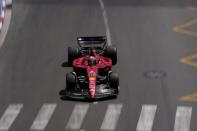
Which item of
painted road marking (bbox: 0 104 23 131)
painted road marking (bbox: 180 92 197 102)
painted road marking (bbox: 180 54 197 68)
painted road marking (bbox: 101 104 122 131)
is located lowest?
painted road marking (bbox: 180 92 197 102)

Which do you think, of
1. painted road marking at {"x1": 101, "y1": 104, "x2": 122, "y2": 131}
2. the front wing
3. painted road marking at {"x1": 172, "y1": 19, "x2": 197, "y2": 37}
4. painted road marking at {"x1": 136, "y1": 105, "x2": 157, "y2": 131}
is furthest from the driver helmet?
painted road marking at {"x1": 172, "y1": 19, "x2": 197, "y2": 37}

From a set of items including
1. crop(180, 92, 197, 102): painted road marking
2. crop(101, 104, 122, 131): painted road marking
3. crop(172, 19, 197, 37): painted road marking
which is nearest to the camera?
crop(101, 104, 122, 131): painted road marking

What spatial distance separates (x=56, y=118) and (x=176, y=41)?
32.7 ft

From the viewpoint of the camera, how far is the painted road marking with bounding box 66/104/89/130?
21969mm

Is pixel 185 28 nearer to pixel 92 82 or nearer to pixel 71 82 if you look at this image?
pixel 92 82

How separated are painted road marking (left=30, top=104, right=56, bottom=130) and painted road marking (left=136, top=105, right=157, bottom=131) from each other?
3741 mm

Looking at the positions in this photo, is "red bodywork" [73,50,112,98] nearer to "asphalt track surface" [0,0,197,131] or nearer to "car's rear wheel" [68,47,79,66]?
"asphalt track surface" [0,0,197,131]

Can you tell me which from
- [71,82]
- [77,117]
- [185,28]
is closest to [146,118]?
[77,117]

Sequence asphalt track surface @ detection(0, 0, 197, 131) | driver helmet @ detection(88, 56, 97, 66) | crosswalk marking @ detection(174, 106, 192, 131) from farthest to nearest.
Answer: driver helmet @ detection(88, 56, 97, 66) < asphalt track surface @ detection(0, 0, 197, 131) < crosswalk marking @ detection(174, 106, 192, 131)

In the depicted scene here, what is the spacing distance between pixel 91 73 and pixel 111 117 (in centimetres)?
264

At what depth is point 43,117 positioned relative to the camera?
74.8ft

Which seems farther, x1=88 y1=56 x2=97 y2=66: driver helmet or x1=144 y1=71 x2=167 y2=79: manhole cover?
x1=144 y1=71 x2=167 y2=79: manhole cover

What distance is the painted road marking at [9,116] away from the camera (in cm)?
2223

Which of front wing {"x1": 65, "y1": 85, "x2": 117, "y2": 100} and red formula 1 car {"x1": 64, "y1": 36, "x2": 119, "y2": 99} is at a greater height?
red formula 1 car {"x1": 64, "y1": 36, "x2": 119, "y2": 99}
